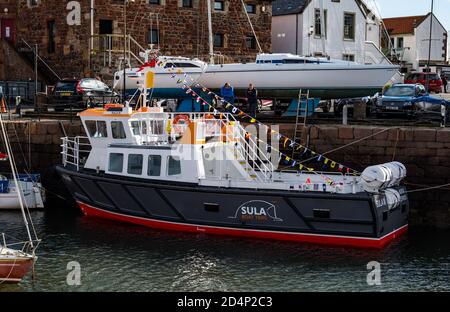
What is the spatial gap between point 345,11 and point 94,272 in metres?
29.5

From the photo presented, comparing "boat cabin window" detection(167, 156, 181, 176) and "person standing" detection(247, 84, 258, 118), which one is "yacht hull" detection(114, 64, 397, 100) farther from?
"boat cabin window" detection(167, 156, 181, 176)

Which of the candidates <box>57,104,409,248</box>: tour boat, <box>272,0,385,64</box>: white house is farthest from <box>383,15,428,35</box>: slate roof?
<box>57,104,409,248</box>: tour boat

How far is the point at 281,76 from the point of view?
2436 cm

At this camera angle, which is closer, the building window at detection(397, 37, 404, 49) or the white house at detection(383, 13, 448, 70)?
the white house at detection(383, 13, 448, 70)

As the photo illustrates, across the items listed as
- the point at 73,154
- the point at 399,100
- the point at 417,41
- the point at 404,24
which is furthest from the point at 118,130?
the point at 404,24

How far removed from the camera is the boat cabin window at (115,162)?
18.5 m

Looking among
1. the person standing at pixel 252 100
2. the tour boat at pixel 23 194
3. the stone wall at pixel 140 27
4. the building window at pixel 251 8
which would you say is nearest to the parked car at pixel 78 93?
the stone wall at pixel 140 27

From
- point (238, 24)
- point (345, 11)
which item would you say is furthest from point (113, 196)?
point (345, 11)

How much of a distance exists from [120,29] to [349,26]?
15.3 meters

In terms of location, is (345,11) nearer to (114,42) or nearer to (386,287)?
(114,42)

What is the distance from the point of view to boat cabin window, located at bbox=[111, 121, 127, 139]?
18.8 m

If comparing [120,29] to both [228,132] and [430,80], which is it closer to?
[228,132]

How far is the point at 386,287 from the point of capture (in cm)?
1402

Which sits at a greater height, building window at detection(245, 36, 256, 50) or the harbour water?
building window at detection(245, 36, 256, 50)
